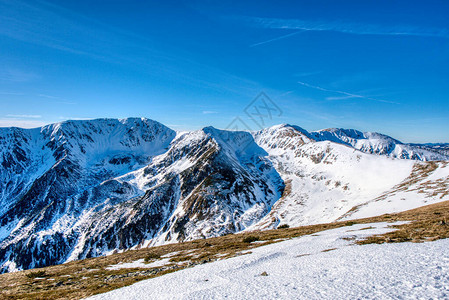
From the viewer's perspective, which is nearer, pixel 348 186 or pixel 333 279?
pixel 333 279

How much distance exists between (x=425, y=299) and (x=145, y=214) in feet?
600

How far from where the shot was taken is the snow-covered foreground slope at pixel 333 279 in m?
10.3

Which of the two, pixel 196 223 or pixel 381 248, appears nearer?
pixel 381 248

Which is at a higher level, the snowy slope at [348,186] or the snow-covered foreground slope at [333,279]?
the snow-covered foreground slope at [333,279]

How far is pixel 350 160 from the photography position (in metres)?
181

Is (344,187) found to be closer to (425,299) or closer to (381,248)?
(381,248)

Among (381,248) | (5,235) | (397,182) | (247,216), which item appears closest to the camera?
(381,248)

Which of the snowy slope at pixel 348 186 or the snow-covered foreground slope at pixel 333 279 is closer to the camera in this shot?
the snow-covered foreground slope at pixel 333 279

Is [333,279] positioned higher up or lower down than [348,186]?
higher up

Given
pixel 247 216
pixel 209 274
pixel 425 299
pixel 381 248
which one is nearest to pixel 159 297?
pixel 209 274

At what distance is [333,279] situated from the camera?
12.4 meters

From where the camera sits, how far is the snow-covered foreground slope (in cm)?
1027

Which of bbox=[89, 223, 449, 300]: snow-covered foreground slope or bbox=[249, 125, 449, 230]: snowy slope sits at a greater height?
bbox=[89, 223, 449, 300]: snow-covered foreground slope

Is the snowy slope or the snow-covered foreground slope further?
the snowy slope
